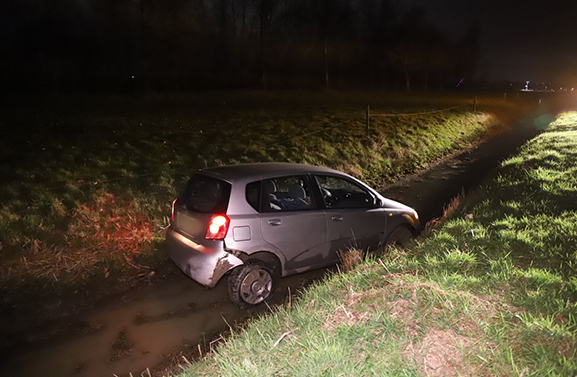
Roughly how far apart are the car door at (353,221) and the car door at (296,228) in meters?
0.14

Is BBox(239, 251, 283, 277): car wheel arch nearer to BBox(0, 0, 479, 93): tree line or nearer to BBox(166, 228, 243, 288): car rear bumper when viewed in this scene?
BBox(166, 228, 243, 288): car rear bumper

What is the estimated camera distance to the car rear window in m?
4.54

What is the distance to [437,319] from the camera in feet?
9.91

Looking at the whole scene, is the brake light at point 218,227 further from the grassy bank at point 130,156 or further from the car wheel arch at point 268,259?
the grassy bank at point 130,156

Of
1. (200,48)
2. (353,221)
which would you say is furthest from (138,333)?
(200,48)

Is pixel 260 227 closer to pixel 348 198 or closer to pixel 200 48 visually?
pixel 348 198

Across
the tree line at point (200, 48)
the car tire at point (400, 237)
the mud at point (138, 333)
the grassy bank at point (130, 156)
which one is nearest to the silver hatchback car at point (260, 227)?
the car tire at point (400, 237)

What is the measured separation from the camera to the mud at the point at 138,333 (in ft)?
12.0

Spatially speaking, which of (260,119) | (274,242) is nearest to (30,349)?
(274,242)

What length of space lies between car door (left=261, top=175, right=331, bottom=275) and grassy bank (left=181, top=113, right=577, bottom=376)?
761 millimetres

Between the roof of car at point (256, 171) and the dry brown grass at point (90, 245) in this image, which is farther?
the dry brown grass at point (90, 245)

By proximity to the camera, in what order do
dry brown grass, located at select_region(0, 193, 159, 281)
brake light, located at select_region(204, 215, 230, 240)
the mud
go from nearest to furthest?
the mud, brake light, located at select_region(204, 215, 230, 240), dry brown grass, located at select_region(0, 193, 159, 281)

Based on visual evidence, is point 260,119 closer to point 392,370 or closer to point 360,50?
point 392,370

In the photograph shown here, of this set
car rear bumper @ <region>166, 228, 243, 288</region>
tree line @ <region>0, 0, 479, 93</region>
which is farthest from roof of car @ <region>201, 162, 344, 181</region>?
tree line @ <region>0, 0, 479, 93</region>
